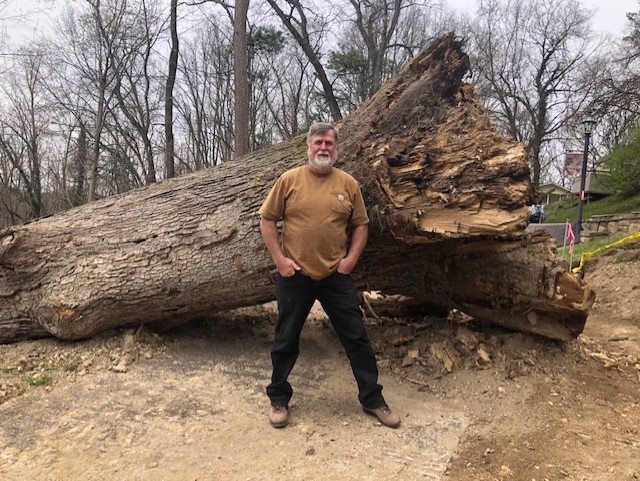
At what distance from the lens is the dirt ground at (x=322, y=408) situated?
2.40 metres

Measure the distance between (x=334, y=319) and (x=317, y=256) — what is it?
440mm

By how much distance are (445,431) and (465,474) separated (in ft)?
1.45

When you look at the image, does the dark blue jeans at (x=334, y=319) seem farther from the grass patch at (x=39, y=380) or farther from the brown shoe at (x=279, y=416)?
the grass patch at (x=39, y=380)

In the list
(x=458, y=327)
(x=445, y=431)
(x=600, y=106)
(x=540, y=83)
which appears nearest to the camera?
(x=445, y=431)

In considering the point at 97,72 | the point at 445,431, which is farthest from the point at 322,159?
the point at 97,72

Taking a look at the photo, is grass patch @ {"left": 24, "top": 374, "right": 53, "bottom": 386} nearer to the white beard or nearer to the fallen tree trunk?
the fallen tree trunk

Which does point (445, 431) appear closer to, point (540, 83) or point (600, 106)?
point (600, 106)

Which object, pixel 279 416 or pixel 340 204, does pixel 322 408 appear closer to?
pixel 279 416

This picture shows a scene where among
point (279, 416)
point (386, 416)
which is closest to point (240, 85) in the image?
point (279, 416)

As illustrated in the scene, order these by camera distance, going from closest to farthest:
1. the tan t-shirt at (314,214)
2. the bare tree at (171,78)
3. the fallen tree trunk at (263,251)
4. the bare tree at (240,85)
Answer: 1. the tan t-shirt at (314,214)
2. the fallen tree trunk at (263,251)
3. the bare tree at (240,85)
4. the bare tree at (171,78)

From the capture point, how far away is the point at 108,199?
4555mm

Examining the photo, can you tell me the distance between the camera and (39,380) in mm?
3250

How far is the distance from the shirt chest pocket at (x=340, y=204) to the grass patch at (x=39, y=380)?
232cm

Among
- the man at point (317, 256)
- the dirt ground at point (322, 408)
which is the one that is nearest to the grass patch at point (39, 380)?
the dirt ground at point (322, 408)
